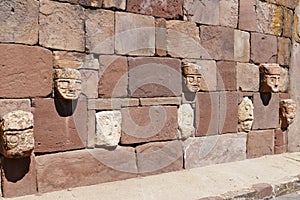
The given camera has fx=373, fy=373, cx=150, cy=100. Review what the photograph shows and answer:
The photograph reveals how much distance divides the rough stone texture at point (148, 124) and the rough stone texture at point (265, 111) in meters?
1.68

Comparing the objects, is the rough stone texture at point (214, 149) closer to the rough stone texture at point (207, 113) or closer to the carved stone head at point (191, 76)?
the rough stone texture at point (207, 113)

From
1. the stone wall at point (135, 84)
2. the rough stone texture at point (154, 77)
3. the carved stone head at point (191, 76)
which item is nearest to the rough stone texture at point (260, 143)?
the stone wall at point (135, 84)

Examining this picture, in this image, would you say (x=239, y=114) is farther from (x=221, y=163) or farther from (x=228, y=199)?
(x=228, y=199)

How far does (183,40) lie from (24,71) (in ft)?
7.33

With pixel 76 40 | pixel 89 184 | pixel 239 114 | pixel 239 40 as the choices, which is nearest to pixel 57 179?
pixel 89 184

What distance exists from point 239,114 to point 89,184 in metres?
2.68

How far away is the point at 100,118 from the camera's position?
14.4 feet

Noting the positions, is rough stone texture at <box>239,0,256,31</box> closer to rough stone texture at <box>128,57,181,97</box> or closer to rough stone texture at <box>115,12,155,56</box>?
rough stone texture at <box>128,57,181,97</box>

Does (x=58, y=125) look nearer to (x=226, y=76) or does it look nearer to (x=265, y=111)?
(x=226, y=76)

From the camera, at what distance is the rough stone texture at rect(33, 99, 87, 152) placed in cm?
393

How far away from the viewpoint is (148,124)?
4816 millimetres

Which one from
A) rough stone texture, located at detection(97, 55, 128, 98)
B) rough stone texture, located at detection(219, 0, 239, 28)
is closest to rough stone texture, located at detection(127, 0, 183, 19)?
rough stone texture, located at detection(97, 55, 128, 98)

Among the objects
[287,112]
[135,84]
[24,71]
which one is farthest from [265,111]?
[24,71]

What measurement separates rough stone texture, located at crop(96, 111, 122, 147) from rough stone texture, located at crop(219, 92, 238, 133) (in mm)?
1771
